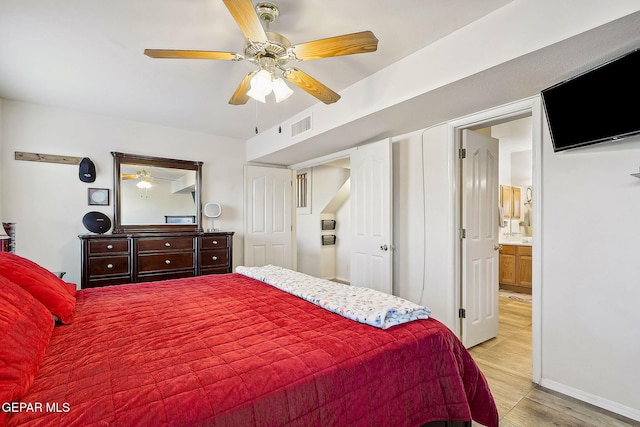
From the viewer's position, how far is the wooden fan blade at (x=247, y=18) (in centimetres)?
134

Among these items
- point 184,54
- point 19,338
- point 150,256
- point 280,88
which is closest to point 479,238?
point 280,88

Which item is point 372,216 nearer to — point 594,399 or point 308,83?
point 308,83

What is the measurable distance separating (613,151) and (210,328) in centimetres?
252

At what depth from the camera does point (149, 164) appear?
12.9 ft

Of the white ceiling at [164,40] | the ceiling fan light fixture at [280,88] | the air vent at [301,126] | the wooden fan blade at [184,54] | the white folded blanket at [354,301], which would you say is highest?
the white ceiling at [164,40]

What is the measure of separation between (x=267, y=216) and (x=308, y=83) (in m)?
2.99

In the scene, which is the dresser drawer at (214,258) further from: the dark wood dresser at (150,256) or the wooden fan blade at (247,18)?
the wooden fan blade at (247,18)

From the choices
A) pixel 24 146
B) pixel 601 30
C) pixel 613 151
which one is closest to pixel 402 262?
pixel 613 151

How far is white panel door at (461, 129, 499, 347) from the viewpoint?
2.82m

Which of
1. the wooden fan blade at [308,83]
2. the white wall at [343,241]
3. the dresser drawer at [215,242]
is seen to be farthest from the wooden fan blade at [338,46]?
the white wall at [343,241]

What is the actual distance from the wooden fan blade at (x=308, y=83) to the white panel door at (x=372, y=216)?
1.18m

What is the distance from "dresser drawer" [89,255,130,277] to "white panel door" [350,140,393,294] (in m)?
2.57

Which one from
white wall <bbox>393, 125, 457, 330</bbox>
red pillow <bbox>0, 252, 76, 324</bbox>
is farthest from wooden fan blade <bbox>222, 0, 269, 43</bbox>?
white wall <bbox>393, 125, 457, 330</bbox>

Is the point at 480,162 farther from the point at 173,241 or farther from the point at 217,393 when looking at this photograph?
the point at 173,241
